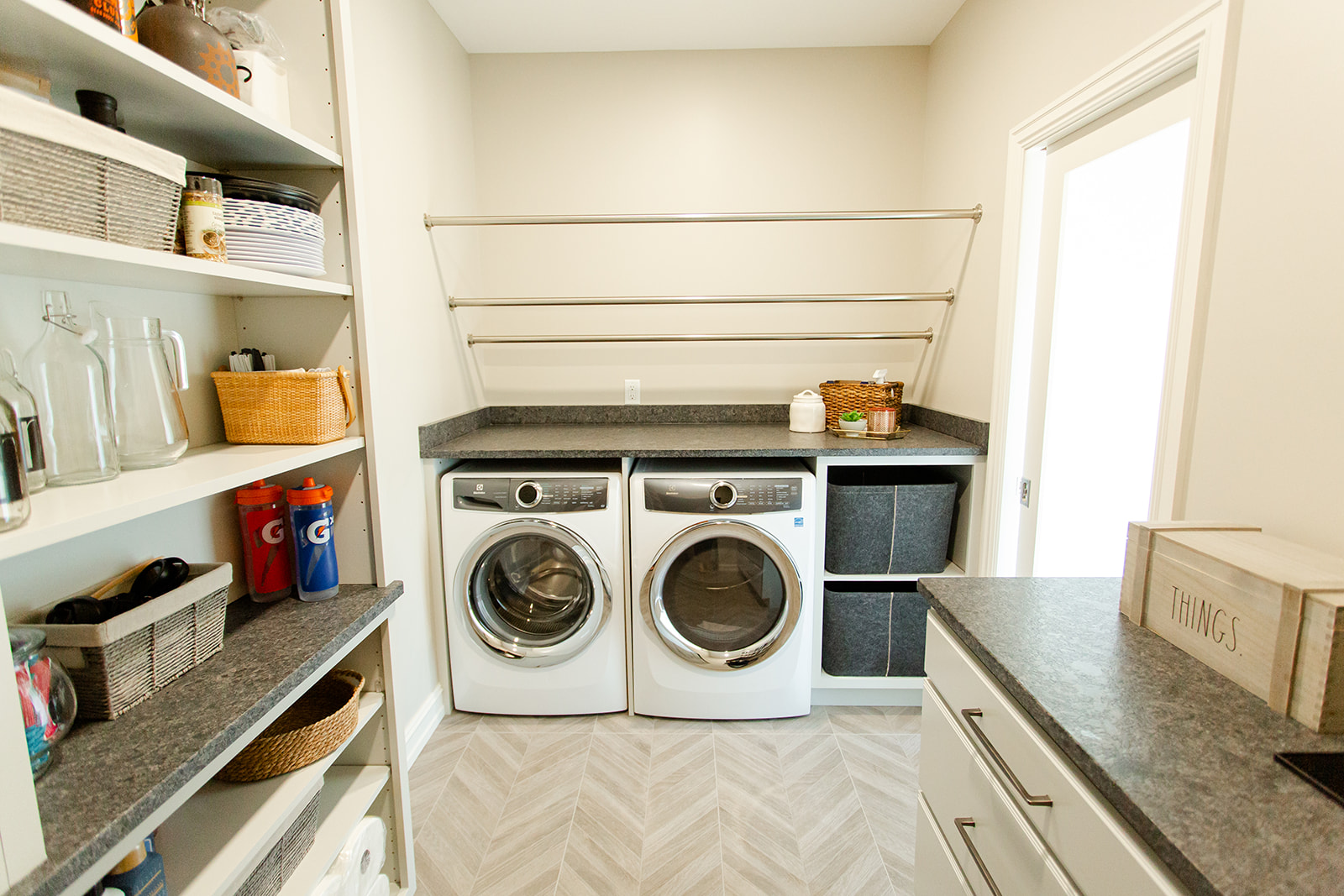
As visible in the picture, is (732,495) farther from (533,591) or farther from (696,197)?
(696,197)

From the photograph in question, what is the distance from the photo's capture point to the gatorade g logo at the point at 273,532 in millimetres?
1259

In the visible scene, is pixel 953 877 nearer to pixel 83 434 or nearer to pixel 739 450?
pixel 739 450

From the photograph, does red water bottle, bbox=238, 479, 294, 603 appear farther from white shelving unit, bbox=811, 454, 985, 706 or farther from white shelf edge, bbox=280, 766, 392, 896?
white shelving unit, bbox=811, 454, 985, 706

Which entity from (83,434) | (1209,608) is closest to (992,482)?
(1209,608)

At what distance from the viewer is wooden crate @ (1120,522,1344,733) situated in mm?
717

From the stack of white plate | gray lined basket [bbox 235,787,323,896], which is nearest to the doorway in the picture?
the stack of white plate

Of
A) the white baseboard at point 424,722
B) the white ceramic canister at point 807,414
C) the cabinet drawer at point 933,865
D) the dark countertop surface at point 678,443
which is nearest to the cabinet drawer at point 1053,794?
the cabinet drawer at point 933,865

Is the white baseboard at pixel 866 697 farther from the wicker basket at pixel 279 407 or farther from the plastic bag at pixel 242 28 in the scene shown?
the plastic bag at pixel 242 28

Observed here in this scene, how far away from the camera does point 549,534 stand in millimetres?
2059

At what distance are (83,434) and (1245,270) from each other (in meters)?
1.89

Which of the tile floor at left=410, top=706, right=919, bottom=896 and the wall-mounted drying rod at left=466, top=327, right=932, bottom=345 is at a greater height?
the wall-mounted drying rod at left=466, top=327, right=932, bottom=345

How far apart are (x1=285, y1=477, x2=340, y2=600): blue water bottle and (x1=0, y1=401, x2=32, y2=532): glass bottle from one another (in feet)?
1.79

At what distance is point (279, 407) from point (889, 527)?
183 cm

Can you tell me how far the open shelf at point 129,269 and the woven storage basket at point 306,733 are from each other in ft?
2.62
